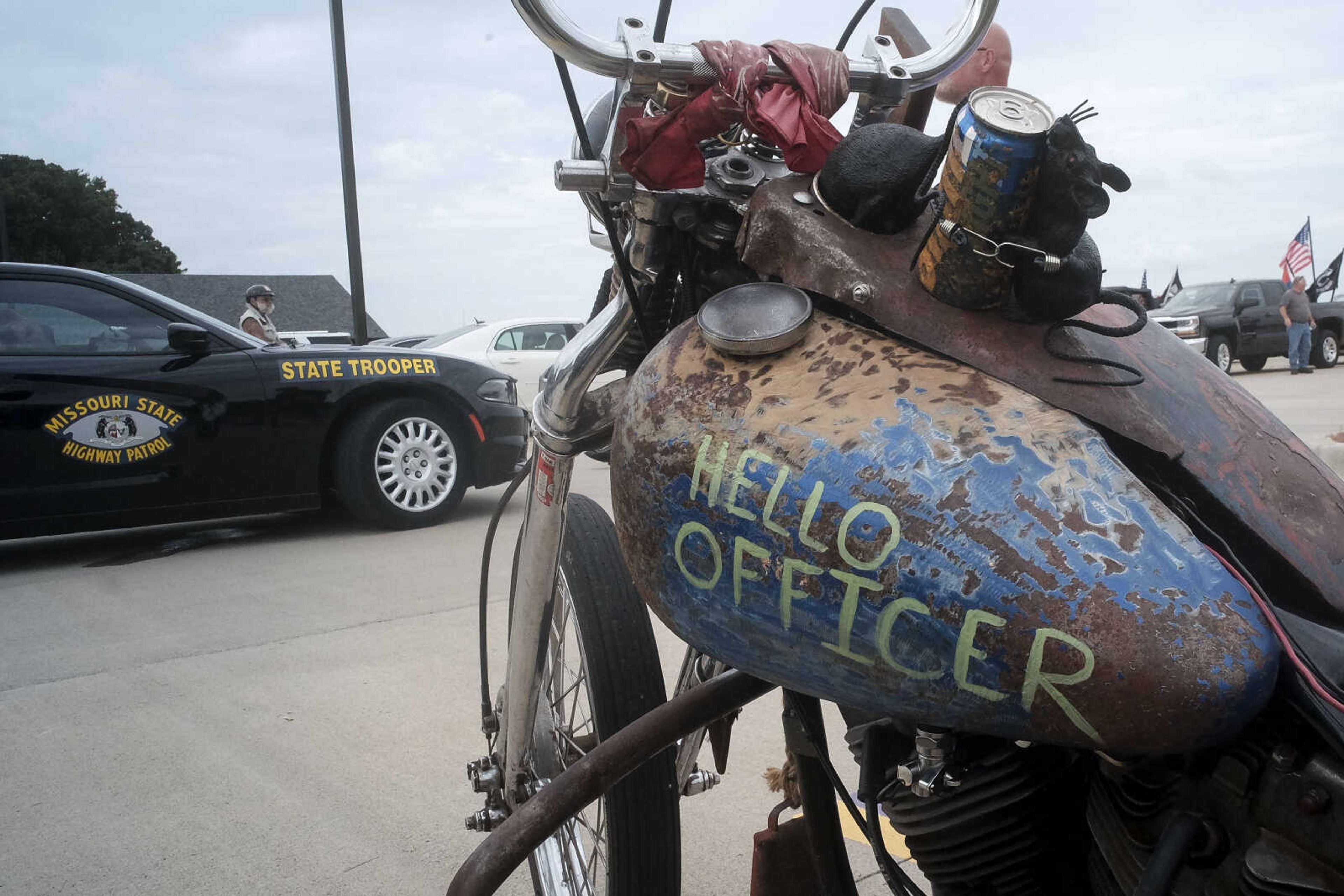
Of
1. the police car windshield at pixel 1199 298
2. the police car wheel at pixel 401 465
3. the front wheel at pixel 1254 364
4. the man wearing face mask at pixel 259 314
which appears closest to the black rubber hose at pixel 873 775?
the police car wheel at pixel 401 465

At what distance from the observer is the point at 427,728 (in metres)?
3.24

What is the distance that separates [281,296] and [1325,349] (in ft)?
80.1

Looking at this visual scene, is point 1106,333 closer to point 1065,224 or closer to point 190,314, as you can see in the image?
point 1065,224

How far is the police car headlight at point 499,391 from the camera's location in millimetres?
6535

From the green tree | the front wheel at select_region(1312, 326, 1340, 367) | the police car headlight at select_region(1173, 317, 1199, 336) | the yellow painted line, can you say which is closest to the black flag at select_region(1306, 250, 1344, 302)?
the front wheel at select_region(1312, 326, 1340, 367)

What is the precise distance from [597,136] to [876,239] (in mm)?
576

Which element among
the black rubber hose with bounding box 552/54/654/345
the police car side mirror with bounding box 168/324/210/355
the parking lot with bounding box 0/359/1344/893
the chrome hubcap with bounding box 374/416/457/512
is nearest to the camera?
the black rubber hose with bounding box 552/54/654/345

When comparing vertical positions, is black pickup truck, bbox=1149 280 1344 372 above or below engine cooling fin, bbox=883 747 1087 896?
below

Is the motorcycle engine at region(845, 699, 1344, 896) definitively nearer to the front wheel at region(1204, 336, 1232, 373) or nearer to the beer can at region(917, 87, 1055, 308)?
the beer can at region(917, 87, 1055, 308)

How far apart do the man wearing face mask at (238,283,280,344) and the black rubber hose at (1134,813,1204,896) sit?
30.5ft

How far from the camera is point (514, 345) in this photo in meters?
11.0

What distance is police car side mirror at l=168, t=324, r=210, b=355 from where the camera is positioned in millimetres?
5531

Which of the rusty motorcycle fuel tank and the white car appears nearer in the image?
the rusty motorcycle fuel tank

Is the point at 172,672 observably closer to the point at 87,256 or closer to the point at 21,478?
the point at 21,478
